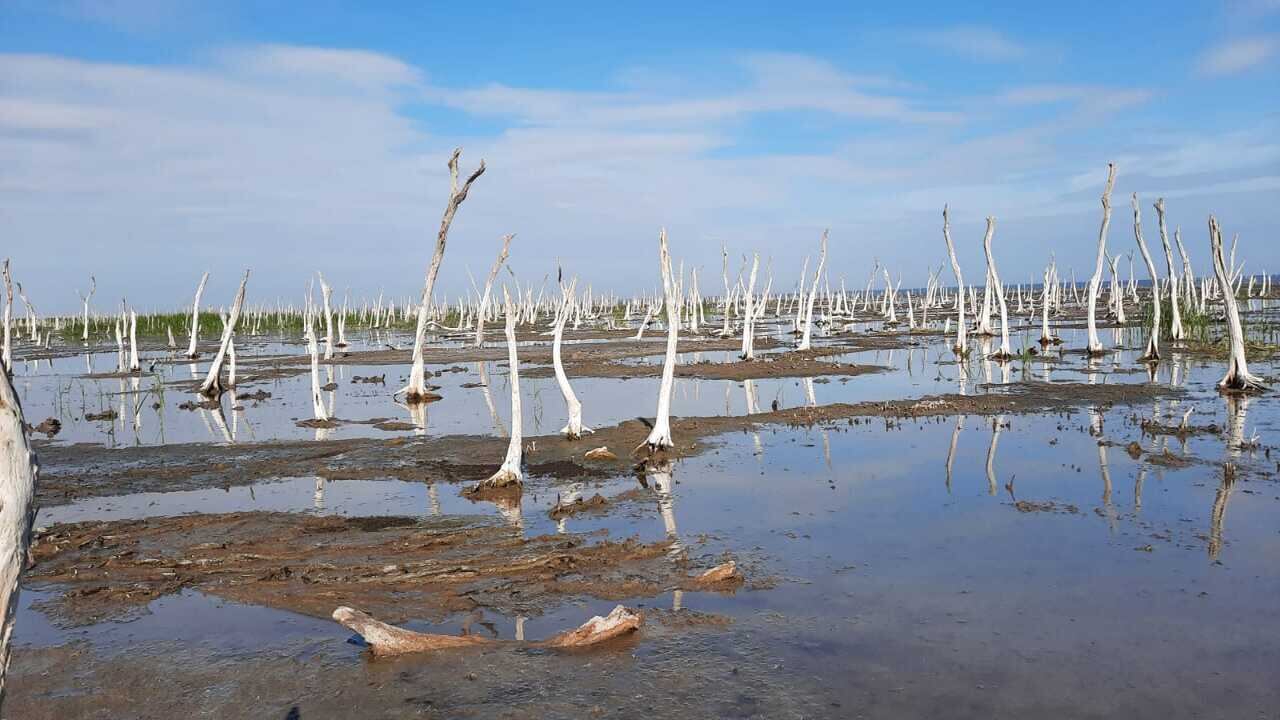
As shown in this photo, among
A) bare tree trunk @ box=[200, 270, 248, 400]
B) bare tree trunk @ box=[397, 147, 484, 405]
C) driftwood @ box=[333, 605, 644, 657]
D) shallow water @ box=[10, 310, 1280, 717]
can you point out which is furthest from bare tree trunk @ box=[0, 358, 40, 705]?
bare tree trunk @ box=[200, 270, 248, 400]

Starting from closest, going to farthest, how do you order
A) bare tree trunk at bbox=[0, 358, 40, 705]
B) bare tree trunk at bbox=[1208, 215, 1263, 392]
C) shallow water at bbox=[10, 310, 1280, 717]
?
bare tree trunk at bbox=[0, 358, 40, 705] → shallow water at bbox=[10, 310, 1280, 717] → bare tree trunk at bbox=[1208, 215, 1263, 392]

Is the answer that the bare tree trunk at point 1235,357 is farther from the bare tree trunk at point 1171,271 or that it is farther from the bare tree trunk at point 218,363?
the bare tree trunk at point 218,363

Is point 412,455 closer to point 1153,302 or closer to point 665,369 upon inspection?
point 665,369

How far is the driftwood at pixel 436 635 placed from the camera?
22.2ft

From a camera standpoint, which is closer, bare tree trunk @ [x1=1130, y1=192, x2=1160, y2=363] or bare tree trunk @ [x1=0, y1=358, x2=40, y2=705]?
bare tree trunk @ [x1=0, y1=358, x2=40, y2=705]

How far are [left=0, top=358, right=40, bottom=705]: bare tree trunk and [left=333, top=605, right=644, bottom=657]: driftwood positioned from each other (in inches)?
155

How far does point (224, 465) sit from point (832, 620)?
36.2ft

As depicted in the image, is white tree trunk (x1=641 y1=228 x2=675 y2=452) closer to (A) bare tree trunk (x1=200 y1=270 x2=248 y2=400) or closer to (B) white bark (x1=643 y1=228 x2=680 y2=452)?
(B) white bark (x1=643 y1=228 x2=680 y2=452)

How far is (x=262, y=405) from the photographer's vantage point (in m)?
23.3

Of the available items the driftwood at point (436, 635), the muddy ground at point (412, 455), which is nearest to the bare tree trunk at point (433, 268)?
the muddy ground at point (412, 455)

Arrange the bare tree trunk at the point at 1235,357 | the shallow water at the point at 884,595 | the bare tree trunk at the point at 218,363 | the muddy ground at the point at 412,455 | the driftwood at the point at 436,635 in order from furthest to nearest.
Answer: the bare tree trunk at the point at 218,363
the bare tree trunk at the point at 1235,357
the muddy ground at the point at 412,455
the driftwood at the point at 436,635
the shallow water at the point at 884,595

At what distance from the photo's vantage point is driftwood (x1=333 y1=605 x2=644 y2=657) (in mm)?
6777

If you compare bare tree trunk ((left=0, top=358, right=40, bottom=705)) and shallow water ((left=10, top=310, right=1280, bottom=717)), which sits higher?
bare tree trunk ((left=0, top=358, right=40, bottom=705))

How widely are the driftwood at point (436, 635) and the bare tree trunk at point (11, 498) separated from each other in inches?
155
